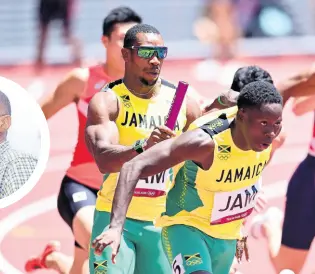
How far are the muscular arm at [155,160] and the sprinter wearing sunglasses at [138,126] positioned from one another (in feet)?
2.31

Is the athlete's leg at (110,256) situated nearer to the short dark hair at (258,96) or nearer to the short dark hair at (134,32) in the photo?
the short dark hair at (134,32)

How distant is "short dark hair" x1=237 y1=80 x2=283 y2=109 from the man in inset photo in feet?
4.76

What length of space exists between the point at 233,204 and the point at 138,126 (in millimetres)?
804

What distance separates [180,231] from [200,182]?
310mm

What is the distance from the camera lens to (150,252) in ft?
23.7

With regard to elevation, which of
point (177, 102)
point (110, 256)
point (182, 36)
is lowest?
point (182, 36)

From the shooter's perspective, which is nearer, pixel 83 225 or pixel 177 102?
pixel 177 102

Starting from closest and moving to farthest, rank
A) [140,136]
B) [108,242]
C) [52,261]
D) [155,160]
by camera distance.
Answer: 1. [108,242]
2. [155,160]
3. [140,136]
4. [52,261]

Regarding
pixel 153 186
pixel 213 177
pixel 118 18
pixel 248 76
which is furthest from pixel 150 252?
pixel 118 18

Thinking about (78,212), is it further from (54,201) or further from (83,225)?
(54,201)

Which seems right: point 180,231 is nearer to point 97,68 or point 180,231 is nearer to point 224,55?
point 97,68

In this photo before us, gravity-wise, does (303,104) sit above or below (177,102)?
below

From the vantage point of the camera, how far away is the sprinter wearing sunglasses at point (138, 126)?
23.4 feet

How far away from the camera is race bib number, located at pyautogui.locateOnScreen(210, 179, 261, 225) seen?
682 cm
